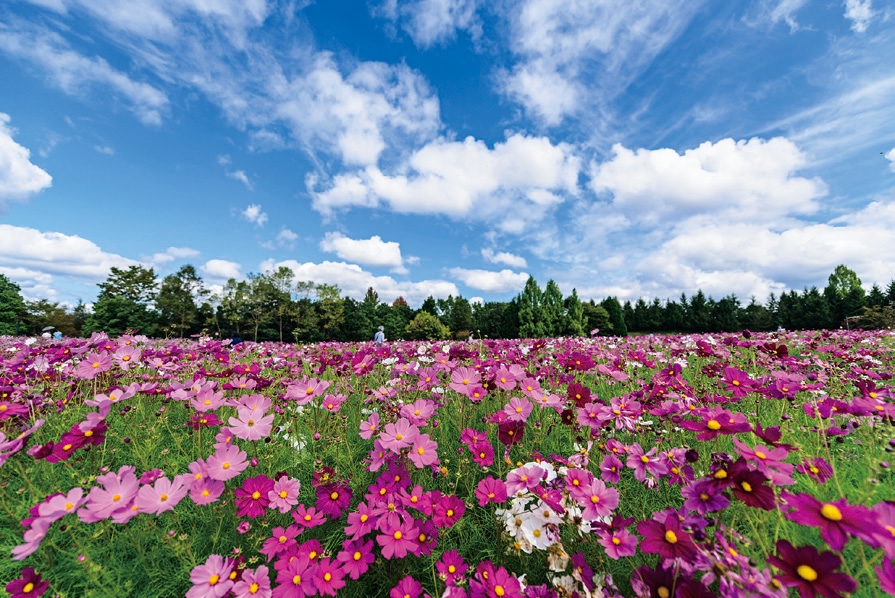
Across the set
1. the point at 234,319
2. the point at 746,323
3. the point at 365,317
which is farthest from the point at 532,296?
the point at 234,319

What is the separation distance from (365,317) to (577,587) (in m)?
A: 41.0

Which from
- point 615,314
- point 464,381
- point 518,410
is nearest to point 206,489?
point 464,381

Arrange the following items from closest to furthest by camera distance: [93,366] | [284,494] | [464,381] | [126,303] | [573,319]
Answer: [284,494] < [464,381] < [93,366] < [573,319] < [126,303]

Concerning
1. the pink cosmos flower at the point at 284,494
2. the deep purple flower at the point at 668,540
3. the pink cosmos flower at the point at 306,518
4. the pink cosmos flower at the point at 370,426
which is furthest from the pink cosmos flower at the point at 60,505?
the deep purple flower at the point at 668,540

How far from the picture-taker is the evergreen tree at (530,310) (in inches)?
1087

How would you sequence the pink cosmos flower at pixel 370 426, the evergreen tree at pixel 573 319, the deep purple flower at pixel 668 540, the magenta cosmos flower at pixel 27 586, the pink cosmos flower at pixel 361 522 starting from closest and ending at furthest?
the deep purple flower at pixel 668 540
the magenta cosmos flower at pixel 27 586
the pink cosmos flower at pixel 361 522
the pink cosmos flower at pixel 370 426
the evergreen tree at pixel 573 319

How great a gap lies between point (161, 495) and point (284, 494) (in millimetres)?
438

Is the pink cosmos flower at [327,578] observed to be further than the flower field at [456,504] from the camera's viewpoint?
Yes

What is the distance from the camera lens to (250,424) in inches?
67.9

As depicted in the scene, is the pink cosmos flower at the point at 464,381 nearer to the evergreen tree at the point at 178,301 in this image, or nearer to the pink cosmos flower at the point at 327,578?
the pink cosmos flower at the point at 327,578

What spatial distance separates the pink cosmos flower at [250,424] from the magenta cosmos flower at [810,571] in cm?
176

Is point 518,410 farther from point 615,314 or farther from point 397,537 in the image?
point 615,314

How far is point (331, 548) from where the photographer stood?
5.95ft

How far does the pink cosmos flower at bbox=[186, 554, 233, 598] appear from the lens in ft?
3.83
